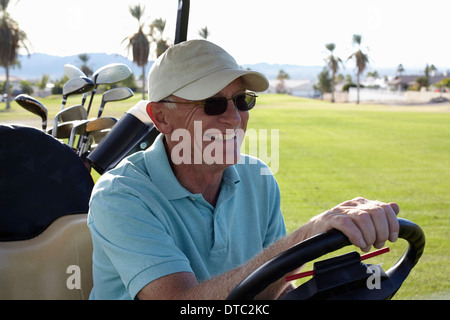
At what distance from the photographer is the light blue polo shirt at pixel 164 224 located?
122cm

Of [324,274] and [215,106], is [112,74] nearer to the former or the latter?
[215,106]

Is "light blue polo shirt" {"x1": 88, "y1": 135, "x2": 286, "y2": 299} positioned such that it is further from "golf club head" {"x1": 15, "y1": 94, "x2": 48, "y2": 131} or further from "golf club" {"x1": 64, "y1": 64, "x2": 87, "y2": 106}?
"golf club" {"x1": 64, "y1": 64, "x2": 87, "y2": 106}

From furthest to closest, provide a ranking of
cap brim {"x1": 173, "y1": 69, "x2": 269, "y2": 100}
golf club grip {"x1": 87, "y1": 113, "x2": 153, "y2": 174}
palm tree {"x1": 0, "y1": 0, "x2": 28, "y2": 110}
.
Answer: palm tree {"x1": 0, "y1": 0, "x2": 28, "y2": 110}, golf club grip {"x1": 87, "y1": 113, "x2": 153, "y2": 174}, cap brim {"x1": 173, "y1": 69, "x2": 269, "y2": 100}

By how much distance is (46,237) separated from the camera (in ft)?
4.90

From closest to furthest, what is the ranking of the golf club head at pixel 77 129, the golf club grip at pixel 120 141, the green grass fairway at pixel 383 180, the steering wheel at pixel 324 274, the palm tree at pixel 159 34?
1. the steering wheel at pixel 324 274
2. the golf club grip at pixel 120 141
3. the palm tree at pixel 159 34
4. the golf club head at pixel 77 129
5. the green grass fairway at pixel 383 180

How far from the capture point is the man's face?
1.47m

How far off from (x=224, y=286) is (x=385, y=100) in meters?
54.0

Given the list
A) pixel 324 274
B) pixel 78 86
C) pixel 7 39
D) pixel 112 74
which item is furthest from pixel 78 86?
pixel 7 39

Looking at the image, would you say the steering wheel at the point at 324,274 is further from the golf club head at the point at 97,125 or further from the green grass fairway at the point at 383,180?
the golf club head at the point at 97,125

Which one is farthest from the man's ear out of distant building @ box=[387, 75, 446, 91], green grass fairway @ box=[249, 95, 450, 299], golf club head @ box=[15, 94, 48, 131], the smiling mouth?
distant building @ box=[387, 75, 446, 91]

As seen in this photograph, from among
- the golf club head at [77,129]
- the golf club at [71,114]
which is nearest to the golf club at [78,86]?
the golf club at [71,114]

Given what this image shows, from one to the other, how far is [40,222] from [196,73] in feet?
2.07
